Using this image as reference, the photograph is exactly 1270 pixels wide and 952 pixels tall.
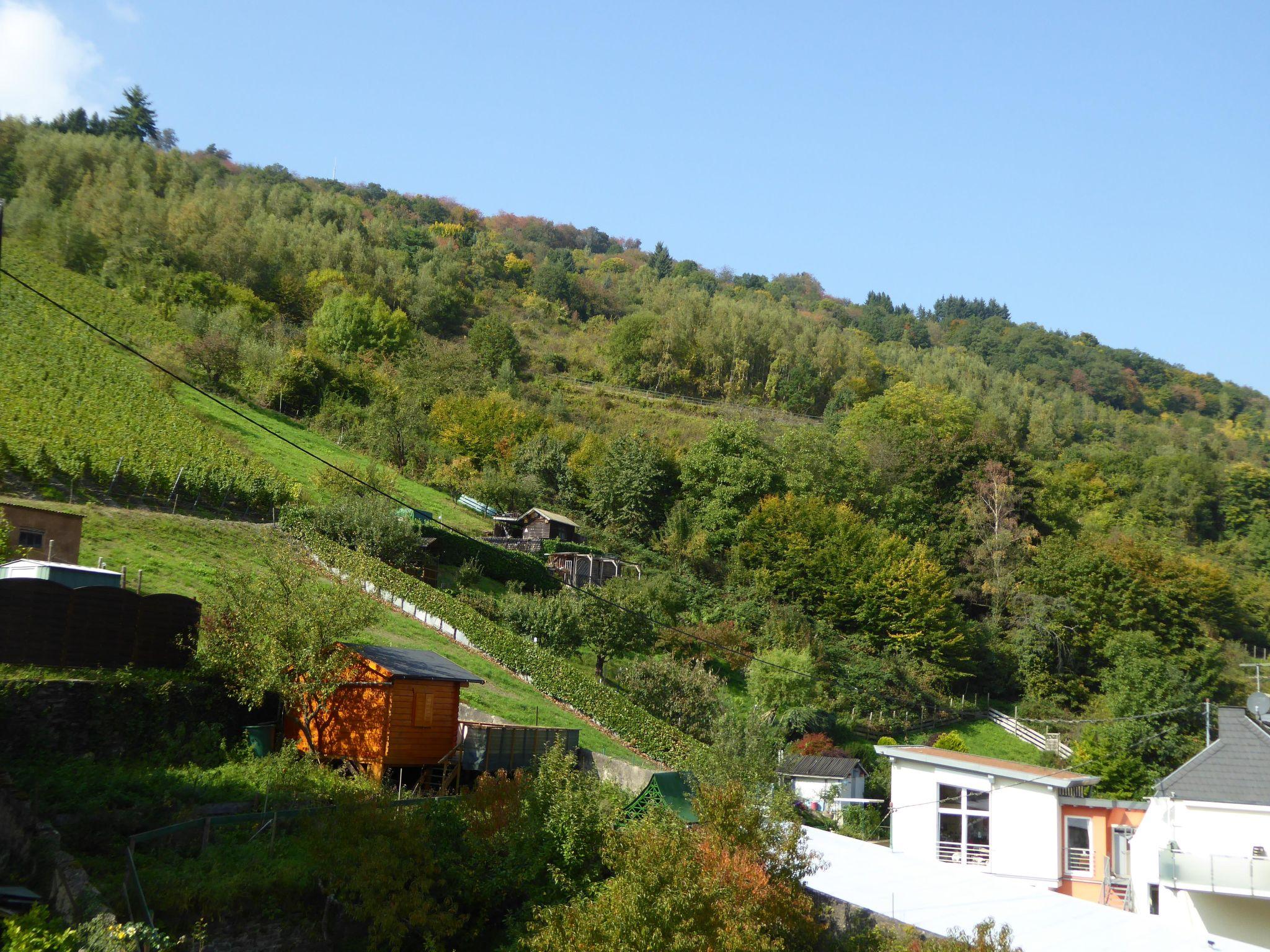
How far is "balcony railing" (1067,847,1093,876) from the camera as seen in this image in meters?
21.4

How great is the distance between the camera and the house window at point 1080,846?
2145 cm

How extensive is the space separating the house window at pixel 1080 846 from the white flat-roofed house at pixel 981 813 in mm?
430

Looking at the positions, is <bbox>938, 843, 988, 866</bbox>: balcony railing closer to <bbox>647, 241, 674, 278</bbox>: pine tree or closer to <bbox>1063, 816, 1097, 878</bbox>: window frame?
<bbox>1063, 816, 1097, 878</bbox>: window frame

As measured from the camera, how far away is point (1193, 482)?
75.2 m

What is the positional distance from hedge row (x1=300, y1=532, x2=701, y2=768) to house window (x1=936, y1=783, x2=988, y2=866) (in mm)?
6952

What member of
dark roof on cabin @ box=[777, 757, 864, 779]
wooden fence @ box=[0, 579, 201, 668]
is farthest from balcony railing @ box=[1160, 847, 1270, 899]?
wooden fence @ box=[0, 579, 201, 668]

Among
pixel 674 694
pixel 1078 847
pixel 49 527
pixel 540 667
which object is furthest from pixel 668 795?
pixel 49 527

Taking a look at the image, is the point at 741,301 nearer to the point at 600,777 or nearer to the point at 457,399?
the point at 457,399

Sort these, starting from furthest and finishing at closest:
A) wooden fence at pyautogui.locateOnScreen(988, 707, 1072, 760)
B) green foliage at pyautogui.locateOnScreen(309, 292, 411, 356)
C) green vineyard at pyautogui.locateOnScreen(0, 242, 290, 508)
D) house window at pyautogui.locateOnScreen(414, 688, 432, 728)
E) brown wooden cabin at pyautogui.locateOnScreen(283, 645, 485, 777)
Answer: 1. green foliage at pyautogui.locateOnScreen(309, 292, 411, 356)
2. wooden fence at pyautogui.locateOnScreen(988, 707, 1072, 760)
3. green vineyard at pyautogui.locateOnScreen(0, 242, 290, 508)
4. house window at pyautogui.locateOnScreen(414, 688, 432, 728)
5. brown wooden cabin at pyautogui.locateOnScreen(283, 645, 485, 777)

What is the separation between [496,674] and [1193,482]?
218ft

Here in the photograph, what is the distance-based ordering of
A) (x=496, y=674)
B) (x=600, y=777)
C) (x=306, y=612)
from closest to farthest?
(x=306, y=612)
(x=600, y=777)
(x=496, y=674)

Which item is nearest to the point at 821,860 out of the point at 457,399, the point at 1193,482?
the point at 457,399

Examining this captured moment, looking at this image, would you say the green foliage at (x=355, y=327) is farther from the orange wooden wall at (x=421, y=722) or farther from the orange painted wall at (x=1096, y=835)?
the orange painted wall at (x=1096, y=835)

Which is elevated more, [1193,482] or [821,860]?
[1193,482]
